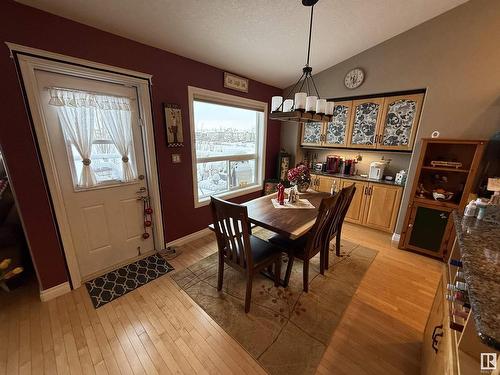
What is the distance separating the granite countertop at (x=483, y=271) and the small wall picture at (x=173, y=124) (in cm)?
256

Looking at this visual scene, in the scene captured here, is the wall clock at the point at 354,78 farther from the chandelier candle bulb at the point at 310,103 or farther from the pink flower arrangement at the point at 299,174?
the chandelier candle bulb at the point at 310,103

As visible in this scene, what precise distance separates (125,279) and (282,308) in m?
1.65

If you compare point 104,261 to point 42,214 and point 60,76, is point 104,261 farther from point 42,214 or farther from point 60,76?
point 60,76

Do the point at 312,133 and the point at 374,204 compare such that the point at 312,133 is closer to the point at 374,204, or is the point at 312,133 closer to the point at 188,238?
the point at 374,204

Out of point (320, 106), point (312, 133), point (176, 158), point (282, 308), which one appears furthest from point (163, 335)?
point (312, 133)

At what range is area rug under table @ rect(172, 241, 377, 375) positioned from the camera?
1439 mm

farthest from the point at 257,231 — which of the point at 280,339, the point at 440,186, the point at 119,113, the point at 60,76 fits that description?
the point at 60,76

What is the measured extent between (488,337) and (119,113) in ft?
8.97

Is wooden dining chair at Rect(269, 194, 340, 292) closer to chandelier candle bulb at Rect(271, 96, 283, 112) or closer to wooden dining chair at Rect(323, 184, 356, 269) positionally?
wooden dining chair at Rect(323, 184, 356, 269)

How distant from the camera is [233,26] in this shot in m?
2.06

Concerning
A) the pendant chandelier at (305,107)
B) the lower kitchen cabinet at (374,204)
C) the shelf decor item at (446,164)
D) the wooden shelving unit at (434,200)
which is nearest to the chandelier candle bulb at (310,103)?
the pendant chandelier at (305,107)

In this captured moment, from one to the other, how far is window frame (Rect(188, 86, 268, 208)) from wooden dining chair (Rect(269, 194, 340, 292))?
4.71 ft

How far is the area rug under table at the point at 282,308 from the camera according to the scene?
4.72 feet

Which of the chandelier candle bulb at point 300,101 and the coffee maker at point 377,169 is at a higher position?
the chandelier candle bulb at point 300,101
